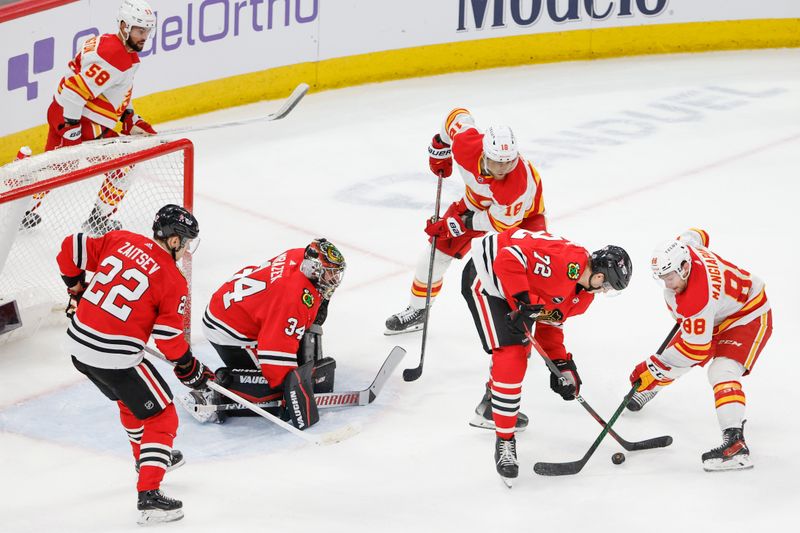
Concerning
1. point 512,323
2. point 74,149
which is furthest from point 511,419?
point 74,149

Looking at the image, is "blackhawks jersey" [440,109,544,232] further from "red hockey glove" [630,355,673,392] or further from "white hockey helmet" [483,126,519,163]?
"red hockey glove" [630,355,673,392]

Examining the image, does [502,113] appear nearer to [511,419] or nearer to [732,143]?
[732,143]

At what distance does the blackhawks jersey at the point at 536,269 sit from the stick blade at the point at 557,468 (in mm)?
507

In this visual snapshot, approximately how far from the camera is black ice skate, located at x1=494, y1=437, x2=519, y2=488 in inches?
164

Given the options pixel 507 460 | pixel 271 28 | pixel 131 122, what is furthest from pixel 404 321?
pixel 271 28

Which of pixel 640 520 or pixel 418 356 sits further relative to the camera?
pixel 418 356

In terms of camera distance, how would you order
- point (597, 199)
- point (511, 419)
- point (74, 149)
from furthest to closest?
point (597, 199) → point (74, 149) → point (511, 419)

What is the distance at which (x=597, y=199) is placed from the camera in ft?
23.3

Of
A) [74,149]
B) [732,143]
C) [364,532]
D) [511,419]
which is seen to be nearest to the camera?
[364,532]

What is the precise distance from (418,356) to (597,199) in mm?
2246

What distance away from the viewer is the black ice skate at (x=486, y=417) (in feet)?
15.1

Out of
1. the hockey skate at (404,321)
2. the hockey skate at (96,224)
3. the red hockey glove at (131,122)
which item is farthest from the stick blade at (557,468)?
the red hockey glove at (131,122)

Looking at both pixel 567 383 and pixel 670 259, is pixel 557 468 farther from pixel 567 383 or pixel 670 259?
pixel 670 259

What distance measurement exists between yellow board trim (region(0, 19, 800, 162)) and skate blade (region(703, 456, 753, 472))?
4877 mm
